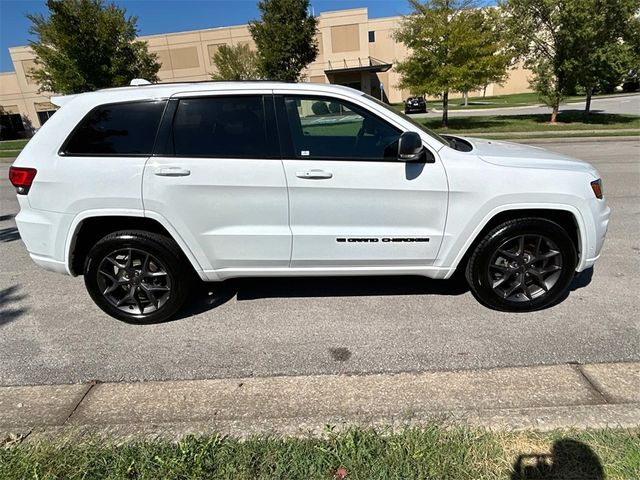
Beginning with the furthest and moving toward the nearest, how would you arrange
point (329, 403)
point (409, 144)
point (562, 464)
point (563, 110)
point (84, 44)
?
1. point (563, 110)
2. point (84, 44)
3. point (409, 144)
4. point (329, 403)
5. point (562, 464)

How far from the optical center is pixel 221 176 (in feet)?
9.66

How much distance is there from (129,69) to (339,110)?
61.1ft

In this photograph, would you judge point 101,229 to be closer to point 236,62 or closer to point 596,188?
point 596,188

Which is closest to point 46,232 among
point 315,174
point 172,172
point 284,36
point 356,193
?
point 172,172

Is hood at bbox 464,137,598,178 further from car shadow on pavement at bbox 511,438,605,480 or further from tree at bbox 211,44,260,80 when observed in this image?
tree at bbox 211,44,260,80

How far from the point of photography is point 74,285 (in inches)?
164

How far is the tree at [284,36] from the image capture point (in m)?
21.1

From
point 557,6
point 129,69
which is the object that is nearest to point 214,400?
point 129,69

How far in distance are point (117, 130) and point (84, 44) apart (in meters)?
17.2

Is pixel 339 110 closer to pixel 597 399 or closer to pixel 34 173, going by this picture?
pixel 34 173

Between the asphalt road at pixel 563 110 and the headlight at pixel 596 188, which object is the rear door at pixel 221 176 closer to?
the headlight at pixel 596 188

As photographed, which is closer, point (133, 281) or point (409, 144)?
point (409, 144)

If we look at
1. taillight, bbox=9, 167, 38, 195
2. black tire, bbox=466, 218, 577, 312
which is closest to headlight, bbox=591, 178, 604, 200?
black tire, bbox=466, 218, 577, 312

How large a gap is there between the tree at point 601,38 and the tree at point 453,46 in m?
2.69
